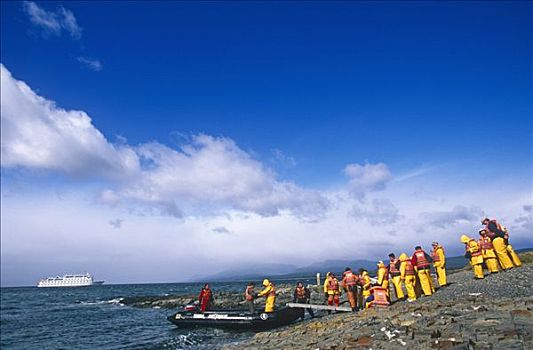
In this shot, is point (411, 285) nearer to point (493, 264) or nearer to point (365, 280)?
point (365, 280)

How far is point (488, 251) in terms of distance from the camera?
1822cm

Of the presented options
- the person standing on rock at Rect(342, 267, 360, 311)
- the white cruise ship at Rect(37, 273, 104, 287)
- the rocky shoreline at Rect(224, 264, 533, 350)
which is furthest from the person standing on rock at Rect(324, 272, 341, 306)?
A: the white cruise ship at Rect(37, 273, 104, 287)

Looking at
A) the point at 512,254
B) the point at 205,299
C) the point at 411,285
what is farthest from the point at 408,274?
the point at 205,299

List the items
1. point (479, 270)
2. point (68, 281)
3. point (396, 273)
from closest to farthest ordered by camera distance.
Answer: point (396, 273), point (479, 270), point (68, 281)

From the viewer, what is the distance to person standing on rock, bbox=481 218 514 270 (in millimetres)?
17844

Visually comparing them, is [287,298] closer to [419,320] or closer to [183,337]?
[183,337]

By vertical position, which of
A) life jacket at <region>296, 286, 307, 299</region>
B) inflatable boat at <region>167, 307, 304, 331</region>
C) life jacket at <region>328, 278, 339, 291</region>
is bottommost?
inflatable boat at <region>167, 307, 304, 331</region>

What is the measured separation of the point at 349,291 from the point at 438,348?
11902mm

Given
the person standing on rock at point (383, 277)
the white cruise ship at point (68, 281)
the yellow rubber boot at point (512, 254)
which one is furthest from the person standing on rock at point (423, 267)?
the white cruise ship at point (68, 281)

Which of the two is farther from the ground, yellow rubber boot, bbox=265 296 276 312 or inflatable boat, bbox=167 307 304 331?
yellow rubber boot, bbox=265 296 276 312

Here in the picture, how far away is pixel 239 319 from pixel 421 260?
34.6 feet

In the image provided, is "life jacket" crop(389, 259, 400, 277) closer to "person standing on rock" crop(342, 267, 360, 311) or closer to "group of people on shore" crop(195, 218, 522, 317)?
"group of people on shore" crop(195, 218, 522, 317)

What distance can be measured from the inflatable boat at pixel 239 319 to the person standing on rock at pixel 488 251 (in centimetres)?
1033

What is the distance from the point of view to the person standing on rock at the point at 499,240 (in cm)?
1784
